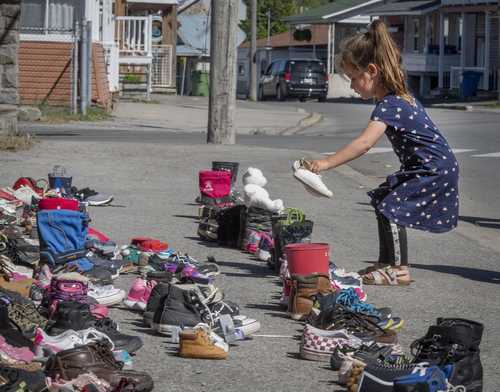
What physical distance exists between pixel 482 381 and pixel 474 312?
1.88 metres

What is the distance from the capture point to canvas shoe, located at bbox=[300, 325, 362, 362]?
225 inches

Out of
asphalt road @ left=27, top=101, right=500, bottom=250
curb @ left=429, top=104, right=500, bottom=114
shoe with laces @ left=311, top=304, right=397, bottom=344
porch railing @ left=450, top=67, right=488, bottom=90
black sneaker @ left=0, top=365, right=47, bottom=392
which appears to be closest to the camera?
black sneaker @ left=0, top=365, right=47, bottom=392

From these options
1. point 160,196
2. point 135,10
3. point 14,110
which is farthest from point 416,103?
point 135,10

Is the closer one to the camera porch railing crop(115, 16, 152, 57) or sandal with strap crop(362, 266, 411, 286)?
sandal with strap crop(362, 266, 411, 286)

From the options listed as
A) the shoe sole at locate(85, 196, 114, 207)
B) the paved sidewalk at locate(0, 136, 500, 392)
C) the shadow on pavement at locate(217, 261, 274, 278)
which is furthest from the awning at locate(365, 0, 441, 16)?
the shadow on pavement at locate(217, 261, 274, 278)

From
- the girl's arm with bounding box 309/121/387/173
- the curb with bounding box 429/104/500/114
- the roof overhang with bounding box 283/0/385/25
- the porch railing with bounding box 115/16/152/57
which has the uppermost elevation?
the roof overhang with bounding box 283/0/385/25

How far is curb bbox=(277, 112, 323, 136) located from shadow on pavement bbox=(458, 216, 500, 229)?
15.1 meters

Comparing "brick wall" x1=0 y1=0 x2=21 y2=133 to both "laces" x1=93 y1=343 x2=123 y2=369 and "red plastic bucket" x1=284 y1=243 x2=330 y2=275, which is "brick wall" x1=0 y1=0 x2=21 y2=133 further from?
"laces" x1=93 y1=343 x2=123 y2=369

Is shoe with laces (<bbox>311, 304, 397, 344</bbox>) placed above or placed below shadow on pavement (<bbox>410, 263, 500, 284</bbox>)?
above

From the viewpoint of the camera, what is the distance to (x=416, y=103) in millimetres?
7699

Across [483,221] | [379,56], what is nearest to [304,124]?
[483,221]

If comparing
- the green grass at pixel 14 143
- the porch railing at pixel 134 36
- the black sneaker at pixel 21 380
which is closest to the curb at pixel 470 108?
the porch railing at pixel 134 36

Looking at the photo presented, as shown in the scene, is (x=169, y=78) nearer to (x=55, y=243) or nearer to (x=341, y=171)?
(x=341, y=171)

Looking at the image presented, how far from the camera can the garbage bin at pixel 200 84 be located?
5484 centimetres
